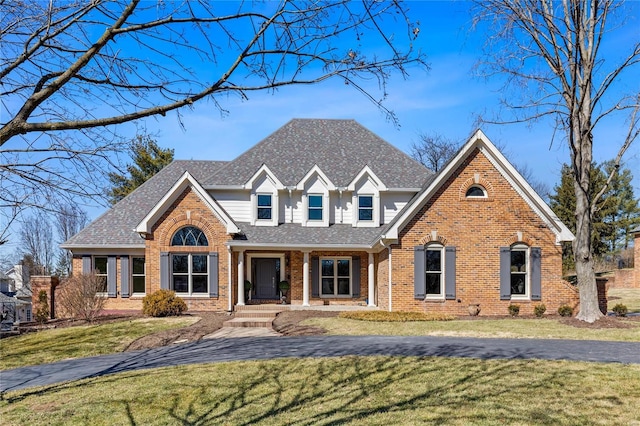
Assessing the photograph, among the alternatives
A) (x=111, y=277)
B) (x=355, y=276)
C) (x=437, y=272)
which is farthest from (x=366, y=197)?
(x=111, y=277)

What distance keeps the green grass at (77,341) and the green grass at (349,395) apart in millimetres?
4090

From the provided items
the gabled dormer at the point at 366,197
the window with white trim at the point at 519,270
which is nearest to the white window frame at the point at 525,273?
the window with white trim at the point at 519,270

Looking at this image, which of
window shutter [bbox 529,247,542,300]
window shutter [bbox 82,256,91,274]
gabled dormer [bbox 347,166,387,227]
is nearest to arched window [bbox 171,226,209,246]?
window shutter [bbox 82,256,91,274]

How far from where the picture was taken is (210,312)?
1972cm

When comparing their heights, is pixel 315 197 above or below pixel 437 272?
above

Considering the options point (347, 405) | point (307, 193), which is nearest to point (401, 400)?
point (347, 405)

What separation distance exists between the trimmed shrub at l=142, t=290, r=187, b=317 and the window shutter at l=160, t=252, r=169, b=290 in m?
1.12

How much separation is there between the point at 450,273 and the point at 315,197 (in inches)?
286

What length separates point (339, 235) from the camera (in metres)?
21.5

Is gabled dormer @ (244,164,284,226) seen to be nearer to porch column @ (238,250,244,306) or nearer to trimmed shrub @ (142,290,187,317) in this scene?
porch column @ (238,250,244,306)

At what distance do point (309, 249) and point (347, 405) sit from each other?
553 inches

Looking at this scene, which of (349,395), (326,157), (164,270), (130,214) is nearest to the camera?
(349,395)

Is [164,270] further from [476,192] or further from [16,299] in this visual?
[476,192]

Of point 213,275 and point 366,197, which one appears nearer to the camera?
point 213,275
